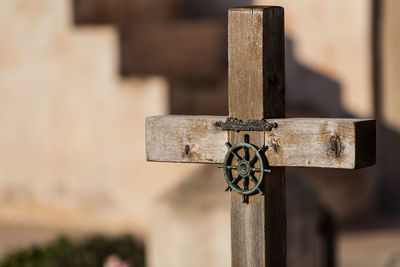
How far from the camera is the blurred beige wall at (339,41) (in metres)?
9.62

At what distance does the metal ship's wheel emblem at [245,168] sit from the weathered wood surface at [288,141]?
40 mm

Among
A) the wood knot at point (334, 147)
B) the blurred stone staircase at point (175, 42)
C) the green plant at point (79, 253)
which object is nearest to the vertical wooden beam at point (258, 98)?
the wood knot at point (334, 147)

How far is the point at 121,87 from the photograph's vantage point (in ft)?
30.4

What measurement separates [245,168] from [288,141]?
0.54 ft

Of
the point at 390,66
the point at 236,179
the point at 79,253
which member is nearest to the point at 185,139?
the point at 236,179

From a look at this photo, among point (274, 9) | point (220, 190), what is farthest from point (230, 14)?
point (220, 190)

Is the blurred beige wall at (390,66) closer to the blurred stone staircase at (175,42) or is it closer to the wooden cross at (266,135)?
the blurred stone staircase at (175,42)

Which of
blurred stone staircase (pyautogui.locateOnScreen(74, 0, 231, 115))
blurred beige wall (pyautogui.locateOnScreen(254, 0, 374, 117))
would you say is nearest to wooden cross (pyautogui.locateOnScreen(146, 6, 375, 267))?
blurred stone staircase (pyautogui.locateOnScreen(74, 0, 231, 115))

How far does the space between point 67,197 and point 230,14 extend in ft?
21.8

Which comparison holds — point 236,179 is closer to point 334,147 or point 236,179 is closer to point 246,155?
point 246,155

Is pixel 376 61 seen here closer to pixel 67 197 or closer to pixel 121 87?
pixel 121 87

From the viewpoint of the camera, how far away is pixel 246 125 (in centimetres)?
336

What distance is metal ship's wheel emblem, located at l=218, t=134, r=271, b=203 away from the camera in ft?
11.0

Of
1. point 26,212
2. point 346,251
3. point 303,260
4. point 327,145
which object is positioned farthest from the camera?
point 26,212
